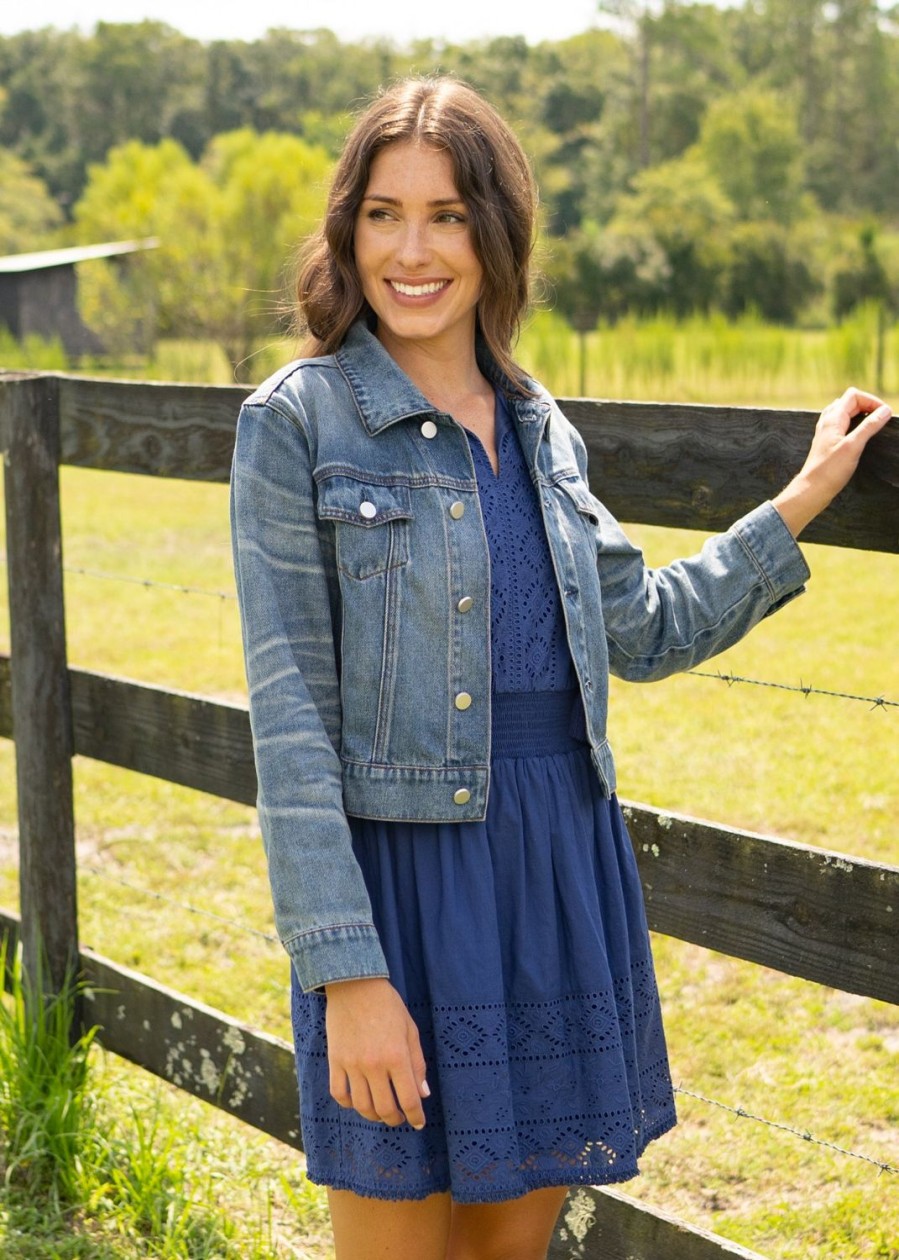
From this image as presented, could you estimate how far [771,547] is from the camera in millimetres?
1938

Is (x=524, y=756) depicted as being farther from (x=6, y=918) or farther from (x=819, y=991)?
(x=819, y=991)

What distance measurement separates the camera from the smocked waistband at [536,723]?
1693 millimetres

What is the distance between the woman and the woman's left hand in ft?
1.01

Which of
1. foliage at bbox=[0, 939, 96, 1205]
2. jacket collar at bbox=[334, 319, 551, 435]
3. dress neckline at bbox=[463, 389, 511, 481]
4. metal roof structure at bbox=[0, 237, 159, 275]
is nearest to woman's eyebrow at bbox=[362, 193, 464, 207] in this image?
jacket collar at bbox=[334, 319, 551, 435]

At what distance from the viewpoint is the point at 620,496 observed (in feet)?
7.38

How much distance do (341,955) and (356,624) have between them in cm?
35

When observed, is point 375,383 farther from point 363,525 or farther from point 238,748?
point 238,748

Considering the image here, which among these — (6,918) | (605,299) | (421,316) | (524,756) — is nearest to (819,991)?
(6,918)

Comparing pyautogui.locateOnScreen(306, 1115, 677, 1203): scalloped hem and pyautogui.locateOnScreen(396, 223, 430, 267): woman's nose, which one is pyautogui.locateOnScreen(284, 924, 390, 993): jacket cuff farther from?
pyautogui.locateOnScreen(396, 223, 430, 267): woman's nose

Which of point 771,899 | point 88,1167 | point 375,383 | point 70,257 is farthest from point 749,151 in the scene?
point 375,383

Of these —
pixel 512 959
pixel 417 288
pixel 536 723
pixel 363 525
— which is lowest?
pixel 512 959

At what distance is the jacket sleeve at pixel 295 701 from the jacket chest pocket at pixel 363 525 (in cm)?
2

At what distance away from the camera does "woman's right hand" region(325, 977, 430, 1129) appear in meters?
1.52

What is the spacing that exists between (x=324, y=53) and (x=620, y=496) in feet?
340
